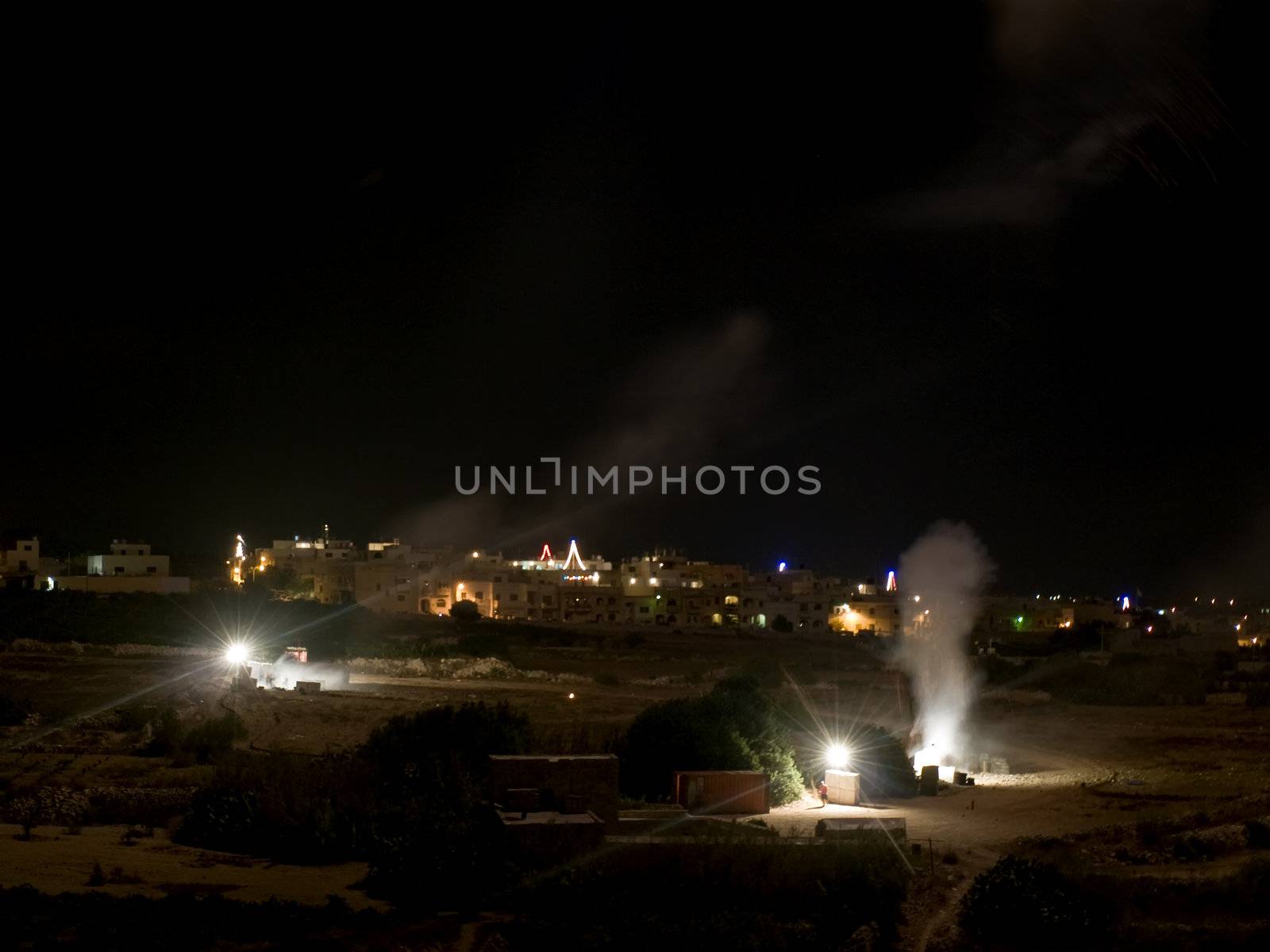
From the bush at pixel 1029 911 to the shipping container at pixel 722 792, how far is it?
5.20 metres

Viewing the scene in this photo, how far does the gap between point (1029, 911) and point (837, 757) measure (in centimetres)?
883

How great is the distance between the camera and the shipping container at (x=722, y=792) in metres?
16.8

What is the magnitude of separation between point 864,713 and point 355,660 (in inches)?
726

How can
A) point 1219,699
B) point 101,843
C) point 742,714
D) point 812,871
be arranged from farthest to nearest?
1. point 1219,699
2. point 742,714
3. point 101,843
4. point 812,871

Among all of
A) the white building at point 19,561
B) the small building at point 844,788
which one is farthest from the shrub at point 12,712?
the white building at point 19,561

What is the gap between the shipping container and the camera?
16812mm

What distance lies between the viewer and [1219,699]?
38344 millimetres

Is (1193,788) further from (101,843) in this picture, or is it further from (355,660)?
(355,660)

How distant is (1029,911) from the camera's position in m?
11.4

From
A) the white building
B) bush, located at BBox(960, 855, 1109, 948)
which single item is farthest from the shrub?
the white building

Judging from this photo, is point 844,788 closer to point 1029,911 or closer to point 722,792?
point 722,792

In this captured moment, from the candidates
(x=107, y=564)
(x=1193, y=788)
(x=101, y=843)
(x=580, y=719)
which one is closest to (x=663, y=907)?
(x=101, y=843)

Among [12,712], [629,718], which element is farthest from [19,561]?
[629,718]

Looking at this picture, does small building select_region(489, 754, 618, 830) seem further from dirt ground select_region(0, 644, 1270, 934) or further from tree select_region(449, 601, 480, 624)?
tree select_region(449, 601, 480, 624)
